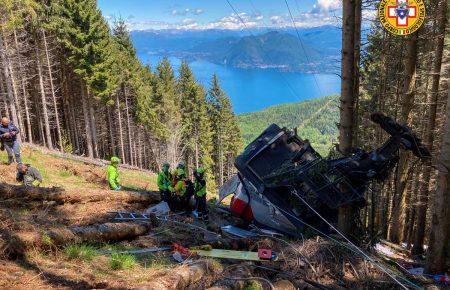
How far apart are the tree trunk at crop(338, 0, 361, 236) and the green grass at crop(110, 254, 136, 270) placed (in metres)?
5.13

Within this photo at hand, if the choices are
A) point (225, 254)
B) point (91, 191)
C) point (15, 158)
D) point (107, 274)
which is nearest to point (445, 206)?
point (225, 254)

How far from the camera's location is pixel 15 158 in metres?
14.8

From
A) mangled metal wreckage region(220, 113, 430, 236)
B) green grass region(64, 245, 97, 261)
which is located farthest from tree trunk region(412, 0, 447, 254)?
green grass region(64, 245, 97, 261)

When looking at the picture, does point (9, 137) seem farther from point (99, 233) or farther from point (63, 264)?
point (63, 264)

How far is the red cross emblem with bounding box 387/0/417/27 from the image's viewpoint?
11.7 m

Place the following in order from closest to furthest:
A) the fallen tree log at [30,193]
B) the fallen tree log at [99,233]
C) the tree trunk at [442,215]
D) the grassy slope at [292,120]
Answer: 1. the fallen tree log at [99,233]
2. the tree trunk at [442,215]
3. the fallen tree log at [30,193]
4. the grassy slope at [292,120]

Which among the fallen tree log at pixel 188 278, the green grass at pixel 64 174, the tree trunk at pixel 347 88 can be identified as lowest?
the green grass at pixel 64 174

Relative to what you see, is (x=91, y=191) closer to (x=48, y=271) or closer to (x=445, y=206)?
(x=48, y=271)

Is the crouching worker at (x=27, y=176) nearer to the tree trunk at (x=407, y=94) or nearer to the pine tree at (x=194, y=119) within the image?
the tree trunk at (x=407, y=94)

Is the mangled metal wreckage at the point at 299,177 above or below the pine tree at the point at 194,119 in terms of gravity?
above

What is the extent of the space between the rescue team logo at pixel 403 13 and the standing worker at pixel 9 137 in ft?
46.1

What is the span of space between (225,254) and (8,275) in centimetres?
371

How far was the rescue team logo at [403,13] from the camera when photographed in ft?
38.4

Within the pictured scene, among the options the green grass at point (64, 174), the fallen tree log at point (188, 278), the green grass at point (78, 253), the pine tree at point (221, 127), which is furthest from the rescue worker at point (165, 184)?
the pine tree at point (221, 127)
